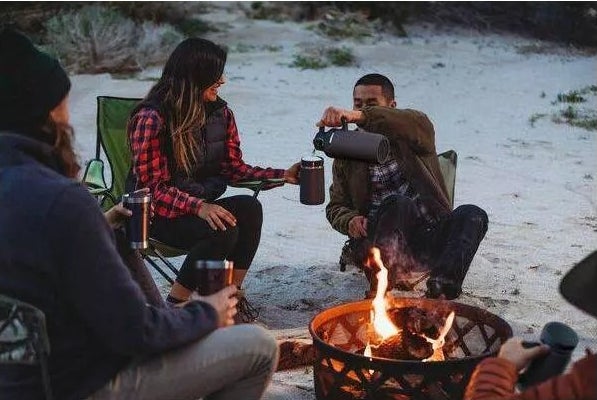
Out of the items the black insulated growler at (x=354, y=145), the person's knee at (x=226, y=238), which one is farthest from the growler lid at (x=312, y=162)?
the person's knee at (x=226, y=238)

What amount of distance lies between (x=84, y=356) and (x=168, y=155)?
197cm

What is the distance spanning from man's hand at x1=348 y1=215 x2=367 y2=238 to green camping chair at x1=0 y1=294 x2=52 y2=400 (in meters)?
2.29

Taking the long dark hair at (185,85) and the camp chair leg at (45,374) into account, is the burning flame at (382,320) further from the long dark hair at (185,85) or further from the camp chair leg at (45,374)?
the camp chair leg at (45,374)

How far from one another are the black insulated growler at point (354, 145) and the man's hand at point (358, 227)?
504 millimetres

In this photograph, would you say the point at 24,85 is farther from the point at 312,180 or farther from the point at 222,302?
the point at 312,180

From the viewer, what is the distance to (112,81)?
36.8 feet

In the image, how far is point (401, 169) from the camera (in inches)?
182

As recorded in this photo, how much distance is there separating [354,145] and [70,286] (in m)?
1.94

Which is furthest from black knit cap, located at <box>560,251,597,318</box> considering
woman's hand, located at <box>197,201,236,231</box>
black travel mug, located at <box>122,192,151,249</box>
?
woman's hand, located at <box>197,201,236,231</box>

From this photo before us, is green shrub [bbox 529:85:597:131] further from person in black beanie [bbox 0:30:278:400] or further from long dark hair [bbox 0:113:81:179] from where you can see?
long dark hair [bbox 0:113:81:179]

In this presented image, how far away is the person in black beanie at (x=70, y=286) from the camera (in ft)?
7.25

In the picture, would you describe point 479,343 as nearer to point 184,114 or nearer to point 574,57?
point 184,114

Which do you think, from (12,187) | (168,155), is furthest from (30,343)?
(168,155)

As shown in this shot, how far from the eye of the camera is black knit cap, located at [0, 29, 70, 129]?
2.31 meters
